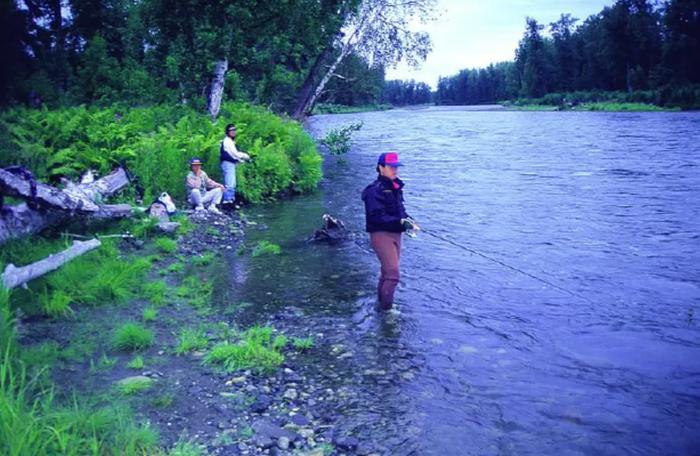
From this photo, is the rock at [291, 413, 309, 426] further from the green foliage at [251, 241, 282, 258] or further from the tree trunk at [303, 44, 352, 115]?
the tree trunk at [303, 44, 352, 115]

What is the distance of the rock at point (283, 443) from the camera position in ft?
17.5

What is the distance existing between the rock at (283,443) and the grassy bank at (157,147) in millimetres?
10631

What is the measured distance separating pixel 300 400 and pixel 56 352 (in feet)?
9.33

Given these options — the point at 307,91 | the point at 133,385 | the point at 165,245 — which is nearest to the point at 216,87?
the point at 307,91

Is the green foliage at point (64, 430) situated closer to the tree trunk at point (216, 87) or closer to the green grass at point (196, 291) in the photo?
the green grass at point (196, 291)

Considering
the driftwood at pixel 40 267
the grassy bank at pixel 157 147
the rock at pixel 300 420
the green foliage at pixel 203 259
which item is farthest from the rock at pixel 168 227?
the rock at pixel 300 420

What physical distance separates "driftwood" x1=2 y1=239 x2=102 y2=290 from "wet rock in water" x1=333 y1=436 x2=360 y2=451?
4.25 metres

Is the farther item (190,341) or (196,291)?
(196,291)

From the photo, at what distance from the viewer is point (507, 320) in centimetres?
895

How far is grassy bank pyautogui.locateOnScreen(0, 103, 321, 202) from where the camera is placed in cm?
1577

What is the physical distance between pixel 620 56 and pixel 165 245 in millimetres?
113541

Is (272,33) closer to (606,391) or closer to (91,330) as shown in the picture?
(91,330)

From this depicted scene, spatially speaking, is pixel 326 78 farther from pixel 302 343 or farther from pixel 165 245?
pixel 302 343

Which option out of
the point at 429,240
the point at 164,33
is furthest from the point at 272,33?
the point at 429,240
